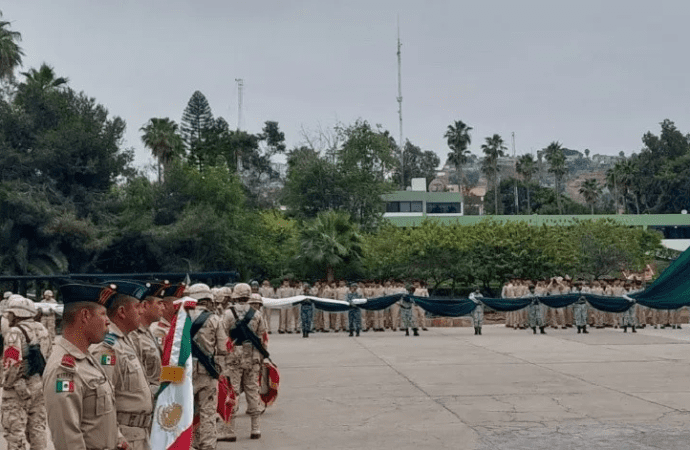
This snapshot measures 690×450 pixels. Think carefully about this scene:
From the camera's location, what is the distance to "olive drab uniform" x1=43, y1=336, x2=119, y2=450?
4.38 m

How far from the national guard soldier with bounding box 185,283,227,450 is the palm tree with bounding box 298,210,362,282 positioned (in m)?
29.3

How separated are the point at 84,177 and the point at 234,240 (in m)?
8.14

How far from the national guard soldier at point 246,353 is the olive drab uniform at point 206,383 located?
1.49m

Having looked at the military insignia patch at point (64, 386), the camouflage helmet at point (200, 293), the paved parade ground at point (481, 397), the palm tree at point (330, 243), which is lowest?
the paved parade ground at point (481, 397)

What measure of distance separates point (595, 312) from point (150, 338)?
25.8 meters

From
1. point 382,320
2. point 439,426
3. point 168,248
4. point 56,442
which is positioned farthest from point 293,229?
point 56,442

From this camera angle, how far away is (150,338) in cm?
677

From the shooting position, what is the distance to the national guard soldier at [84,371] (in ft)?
14.6

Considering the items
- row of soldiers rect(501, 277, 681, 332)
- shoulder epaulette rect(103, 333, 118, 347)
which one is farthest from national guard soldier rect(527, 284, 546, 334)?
shoulder epaulette rect(103, 333, 118, 347)

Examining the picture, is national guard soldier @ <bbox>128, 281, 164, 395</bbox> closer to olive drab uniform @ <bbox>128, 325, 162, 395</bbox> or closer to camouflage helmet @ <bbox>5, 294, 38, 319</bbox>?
olive drab uniform @ <bbox>128, 325, 162, 395</bbox>

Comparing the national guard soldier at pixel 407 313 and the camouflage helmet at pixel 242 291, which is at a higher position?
the camouflage helmet at pixel 242 291

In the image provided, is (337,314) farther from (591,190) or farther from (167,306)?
(591,190)

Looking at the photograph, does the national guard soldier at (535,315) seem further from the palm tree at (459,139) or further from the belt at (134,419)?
the palm tree at (459,139)

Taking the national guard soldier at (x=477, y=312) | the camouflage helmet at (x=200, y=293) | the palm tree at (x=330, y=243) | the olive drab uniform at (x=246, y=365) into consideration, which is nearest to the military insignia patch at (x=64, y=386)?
the camouflage helmet at (x=200, y=293)
